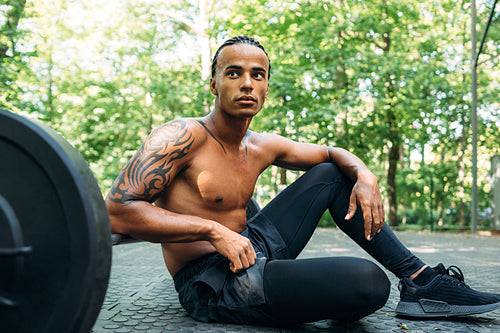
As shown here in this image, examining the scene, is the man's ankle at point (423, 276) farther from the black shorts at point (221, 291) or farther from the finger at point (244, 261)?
the finger at point (244, 261)

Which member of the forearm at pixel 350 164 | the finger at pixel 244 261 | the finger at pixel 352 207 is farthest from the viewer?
the forearm at pixel 350 164

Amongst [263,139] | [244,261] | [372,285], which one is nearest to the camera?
[372,285]

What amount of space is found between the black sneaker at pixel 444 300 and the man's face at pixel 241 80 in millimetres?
1263

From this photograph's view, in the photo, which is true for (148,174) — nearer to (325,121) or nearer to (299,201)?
(299,201)

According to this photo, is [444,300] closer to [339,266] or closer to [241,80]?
[339,266]

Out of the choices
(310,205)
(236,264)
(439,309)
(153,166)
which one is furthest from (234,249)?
(439,309)

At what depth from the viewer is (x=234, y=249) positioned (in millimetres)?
1785

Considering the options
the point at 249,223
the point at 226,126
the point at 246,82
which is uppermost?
the point at 246,82

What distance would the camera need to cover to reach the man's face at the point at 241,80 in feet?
6.86

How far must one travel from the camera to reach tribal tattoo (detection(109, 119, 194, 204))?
5.98 feet

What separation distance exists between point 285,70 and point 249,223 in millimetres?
8944

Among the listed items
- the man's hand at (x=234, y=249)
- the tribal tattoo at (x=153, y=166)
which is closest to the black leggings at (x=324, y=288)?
the man's hand at (x=234, y=249)

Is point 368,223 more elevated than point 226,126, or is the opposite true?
point 226,126

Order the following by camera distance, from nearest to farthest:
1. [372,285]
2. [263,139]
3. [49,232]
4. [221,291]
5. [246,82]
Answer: [49,232]
[372,285]
[221,291]
[246,82]
[263,139]
